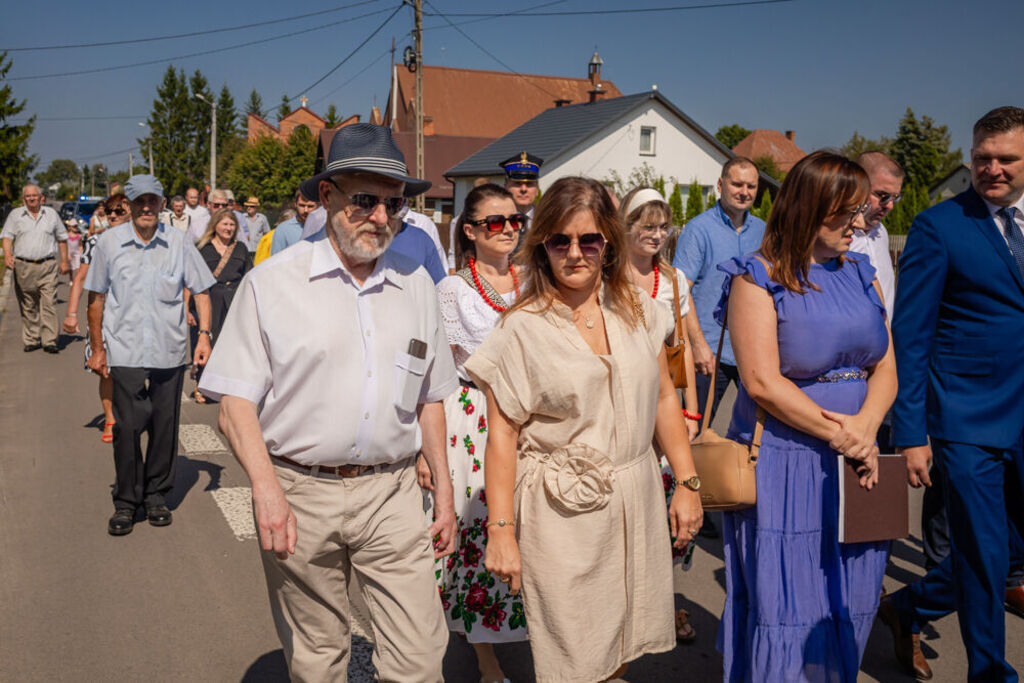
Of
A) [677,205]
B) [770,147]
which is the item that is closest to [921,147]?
[770,147]

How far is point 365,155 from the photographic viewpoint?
2.94 metres

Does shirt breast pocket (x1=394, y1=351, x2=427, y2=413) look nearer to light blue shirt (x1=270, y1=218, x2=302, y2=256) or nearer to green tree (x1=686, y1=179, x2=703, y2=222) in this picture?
light blue shirt (x1=270, y1=218, x2=302, y2=256)

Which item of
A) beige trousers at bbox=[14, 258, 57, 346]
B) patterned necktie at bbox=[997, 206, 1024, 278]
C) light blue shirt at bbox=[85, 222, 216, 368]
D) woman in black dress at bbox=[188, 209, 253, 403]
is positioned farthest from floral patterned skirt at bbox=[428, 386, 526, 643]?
beige trousers at bbox=[14, 258, 57, 346]

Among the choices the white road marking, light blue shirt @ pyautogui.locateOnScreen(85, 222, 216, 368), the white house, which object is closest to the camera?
light blue shirt @ pyautogui.locateOnScreen(85, 222, 216, 368)

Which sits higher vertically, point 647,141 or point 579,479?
point 647,141

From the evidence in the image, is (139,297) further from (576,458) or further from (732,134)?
(732,134)

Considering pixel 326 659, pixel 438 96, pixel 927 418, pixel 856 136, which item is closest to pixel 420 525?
pixel 326 659

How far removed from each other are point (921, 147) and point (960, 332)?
70865 mm

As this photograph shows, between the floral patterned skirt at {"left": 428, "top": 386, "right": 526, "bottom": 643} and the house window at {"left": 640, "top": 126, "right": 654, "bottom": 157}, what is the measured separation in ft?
138

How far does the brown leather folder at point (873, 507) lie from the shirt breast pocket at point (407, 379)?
1.55 m

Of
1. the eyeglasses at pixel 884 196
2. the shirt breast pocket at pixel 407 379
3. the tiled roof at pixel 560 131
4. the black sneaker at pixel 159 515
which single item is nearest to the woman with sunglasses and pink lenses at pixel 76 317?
the black sneaker at pixel 159 515

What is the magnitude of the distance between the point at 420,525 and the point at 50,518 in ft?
13.7

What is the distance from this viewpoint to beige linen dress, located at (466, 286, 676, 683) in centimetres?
292

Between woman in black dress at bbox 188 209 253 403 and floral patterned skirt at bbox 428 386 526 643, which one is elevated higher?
woman in black dress at bbox 188 209 253 403
